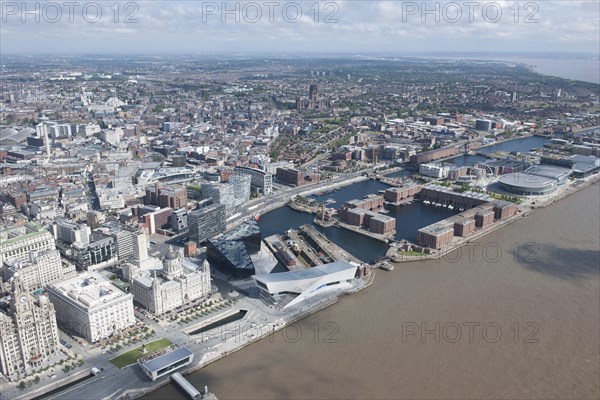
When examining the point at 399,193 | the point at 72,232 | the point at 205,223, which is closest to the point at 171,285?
the point at 205,223

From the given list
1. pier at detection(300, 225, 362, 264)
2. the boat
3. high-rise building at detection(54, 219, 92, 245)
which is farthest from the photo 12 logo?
high-rise building at detection(54, 219, 92, 245)

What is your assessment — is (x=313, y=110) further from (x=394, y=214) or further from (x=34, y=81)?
(x=34, y=81)

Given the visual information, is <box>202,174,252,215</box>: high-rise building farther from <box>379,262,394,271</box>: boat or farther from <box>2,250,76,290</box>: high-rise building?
<box>379,262,394,271</box>: boat

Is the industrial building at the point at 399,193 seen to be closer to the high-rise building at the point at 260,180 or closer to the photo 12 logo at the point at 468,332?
the high-rise building at the point at 260,180

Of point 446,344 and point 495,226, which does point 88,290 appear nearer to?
point 446,344

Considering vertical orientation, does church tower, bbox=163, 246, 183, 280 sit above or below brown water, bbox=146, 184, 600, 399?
above

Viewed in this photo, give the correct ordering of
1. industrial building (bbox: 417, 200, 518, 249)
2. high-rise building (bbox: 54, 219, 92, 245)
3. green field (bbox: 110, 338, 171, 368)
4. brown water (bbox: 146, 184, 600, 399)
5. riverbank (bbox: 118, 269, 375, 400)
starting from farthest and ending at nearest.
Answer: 1. industrial building (bbox: 417, 200, 518, 249)
2. high-rise building (bbox: 54, 219, 92, 245)
3. green field (bbox: 110, 338, 171, 368)
4. brown water (bbox: 146, 184, 600, 399)
5. riverbank (bbox: 118, 269, 375, 400)

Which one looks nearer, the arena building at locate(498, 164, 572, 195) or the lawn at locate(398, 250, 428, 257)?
the lawn at locate(398, 250, 428, 257)
